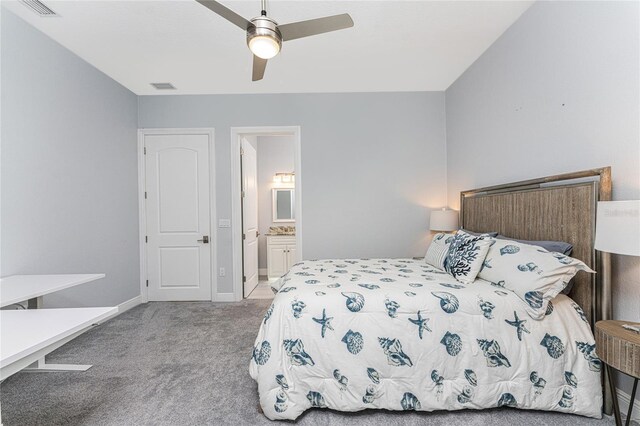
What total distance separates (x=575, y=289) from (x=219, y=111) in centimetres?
399

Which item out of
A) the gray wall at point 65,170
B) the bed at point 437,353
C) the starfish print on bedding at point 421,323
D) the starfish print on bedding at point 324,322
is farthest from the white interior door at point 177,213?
the starfish print on bedding at point 421,323

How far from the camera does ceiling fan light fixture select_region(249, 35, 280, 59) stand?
1585mm

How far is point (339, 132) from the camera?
364cm

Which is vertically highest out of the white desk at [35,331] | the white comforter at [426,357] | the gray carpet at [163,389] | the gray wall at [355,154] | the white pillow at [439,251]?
the gray wall at [355,154]

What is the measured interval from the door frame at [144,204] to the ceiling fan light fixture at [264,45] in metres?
2.26

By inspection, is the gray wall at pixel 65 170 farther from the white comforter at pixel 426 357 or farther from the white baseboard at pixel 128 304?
the white comforter at pixel 426 357

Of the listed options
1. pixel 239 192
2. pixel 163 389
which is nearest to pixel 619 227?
pixel 163 389

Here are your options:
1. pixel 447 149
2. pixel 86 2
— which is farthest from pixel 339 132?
pixel 86 2

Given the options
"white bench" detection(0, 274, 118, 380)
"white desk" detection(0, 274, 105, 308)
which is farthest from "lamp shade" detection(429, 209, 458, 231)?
"white desk" detection(0, 274, 105, 308)

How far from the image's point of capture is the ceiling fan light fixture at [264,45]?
158 cm

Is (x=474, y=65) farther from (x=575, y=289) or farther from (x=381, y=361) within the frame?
(x=381, y=361)

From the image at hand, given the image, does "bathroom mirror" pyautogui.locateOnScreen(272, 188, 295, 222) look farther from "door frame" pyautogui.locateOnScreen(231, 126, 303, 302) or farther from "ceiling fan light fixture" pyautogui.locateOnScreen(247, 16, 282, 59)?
"ceiling fan light fixture" pyautogui.locateOnScreen(247, 16, 282, 59)

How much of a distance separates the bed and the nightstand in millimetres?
218

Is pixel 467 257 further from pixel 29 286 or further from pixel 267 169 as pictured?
pixel 267 169
